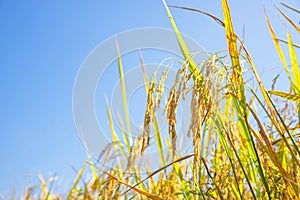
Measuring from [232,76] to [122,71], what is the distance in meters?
0.73

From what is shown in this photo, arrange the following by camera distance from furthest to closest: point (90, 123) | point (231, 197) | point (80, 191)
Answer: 1. point (80, 191)
2. point (90, 123)
3. point (231, 197)

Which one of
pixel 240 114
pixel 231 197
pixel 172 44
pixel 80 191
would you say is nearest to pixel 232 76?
pixel 240 114

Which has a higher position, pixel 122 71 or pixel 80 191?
pixel 122 71

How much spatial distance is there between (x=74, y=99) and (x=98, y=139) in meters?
0.19

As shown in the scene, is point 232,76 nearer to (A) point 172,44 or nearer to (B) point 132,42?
(A) point 172,44

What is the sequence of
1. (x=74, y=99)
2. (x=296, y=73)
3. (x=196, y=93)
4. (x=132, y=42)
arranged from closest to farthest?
(x=196, y=93)
(x=296, y=73)
(x=74, y=99)
(x=132, y=42)

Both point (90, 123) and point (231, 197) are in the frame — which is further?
point (90, 123)

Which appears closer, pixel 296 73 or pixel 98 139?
pixel 296 73

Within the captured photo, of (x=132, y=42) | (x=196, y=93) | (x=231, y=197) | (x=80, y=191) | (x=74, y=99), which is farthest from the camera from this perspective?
(x=80, y=191)

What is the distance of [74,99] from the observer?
4.65ft

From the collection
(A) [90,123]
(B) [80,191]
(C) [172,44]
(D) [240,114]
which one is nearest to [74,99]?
(A) [90,123]

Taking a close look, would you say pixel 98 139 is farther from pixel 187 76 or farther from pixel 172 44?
pixel 187 76

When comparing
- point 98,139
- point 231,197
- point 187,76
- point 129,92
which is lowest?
point 231,197

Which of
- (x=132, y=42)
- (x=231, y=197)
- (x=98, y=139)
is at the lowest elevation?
(x=231, y=197)
